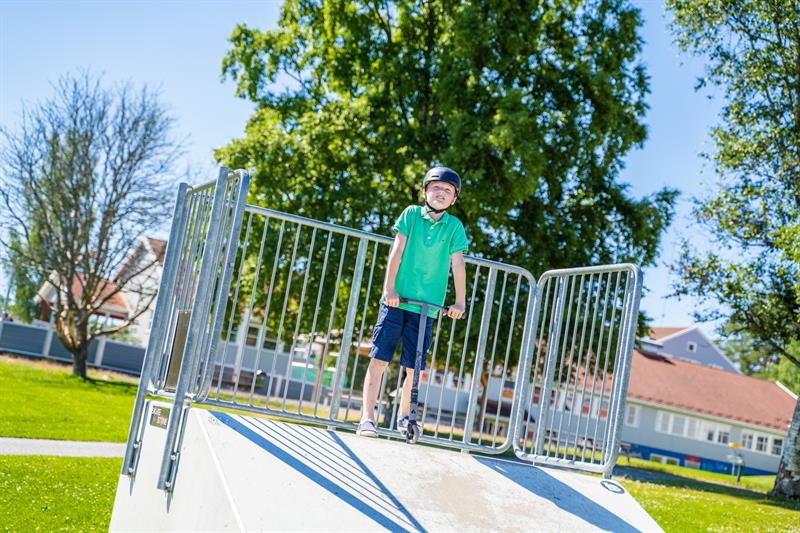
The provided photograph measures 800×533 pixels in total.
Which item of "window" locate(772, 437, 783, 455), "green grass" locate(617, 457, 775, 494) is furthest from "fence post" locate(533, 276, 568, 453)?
"window" locate(772, 437, 783, 455)

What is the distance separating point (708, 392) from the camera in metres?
48.2

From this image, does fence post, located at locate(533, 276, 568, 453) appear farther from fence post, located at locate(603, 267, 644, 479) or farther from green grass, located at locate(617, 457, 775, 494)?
green grass, located at locate(617, 457, 775, 494)

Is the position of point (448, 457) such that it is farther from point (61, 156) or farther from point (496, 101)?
point (61, 156)

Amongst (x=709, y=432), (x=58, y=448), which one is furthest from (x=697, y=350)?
(x=58, y=448)

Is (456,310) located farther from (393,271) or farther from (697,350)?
(697,350)

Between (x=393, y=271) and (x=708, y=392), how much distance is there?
48259 millimetres

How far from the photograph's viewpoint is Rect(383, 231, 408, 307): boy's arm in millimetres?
5129

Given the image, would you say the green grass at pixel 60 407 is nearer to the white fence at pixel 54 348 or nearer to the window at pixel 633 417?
the white fence at pixel 54 348

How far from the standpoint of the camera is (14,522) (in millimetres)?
6242

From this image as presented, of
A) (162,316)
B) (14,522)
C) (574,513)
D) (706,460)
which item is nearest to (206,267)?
(162,316)

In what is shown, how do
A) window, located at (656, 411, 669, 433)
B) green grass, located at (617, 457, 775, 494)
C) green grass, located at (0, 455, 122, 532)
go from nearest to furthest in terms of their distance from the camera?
green grass, located at (0, 455, 122, 532) → green grass, located at (617, 457, 775, 494) → window, located at (656, 411, 669, 433)

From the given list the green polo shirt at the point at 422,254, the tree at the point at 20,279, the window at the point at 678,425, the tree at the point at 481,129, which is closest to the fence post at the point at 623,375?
the green polo shirt at the point at 422,254

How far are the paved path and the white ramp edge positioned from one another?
17.9ft

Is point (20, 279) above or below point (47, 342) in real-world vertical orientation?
above
